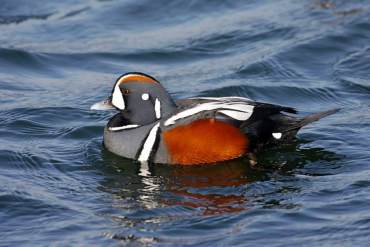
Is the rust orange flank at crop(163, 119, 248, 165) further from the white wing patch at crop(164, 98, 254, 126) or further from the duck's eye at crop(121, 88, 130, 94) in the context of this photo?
the duck's eye at crop(121, 88, 130, 94)

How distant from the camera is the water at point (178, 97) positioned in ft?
30.1

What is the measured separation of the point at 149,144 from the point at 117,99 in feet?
2.49

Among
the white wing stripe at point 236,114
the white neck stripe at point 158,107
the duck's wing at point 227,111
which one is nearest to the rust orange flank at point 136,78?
the white neck stripe at point 158,107

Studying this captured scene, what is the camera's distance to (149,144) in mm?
11000

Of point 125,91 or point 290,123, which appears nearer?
point 290,123

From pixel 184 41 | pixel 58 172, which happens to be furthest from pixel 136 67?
pixel 58 172

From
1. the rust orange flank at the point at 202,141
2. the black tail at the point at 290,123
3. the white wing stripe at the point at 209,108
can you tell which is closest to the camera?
the rust orange flank at the point at 202,141

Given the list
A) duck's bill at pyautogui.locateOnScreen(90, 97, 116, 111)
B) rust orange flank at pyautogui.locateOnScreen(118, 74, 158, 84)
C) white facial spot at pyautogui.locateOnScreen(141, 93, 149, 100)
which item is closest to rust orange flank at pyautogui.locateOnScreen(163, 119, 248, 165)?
white facial spot at pyautogui.locateOnScreen(141, 93, 149, 100)

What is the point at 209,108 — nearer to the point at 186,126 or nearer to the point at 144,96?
the point at 186,126

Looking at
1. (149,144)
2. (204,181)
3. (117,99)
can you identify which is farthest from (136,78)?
(204,181)

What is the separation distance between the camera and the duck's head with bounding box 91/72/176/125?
11.3 metres

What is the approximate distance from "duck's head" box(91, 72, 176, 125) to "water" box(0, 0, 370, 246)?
573 mm

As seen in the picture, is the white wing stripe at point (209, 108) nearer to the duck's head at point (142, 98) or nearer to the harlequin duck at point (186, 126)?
the harlequin duck at point (186, 126)

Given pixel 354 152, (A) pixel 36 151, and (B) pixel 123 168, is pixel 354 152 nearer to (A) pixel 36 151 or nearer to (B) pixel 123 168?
(B) pixel 123 168
